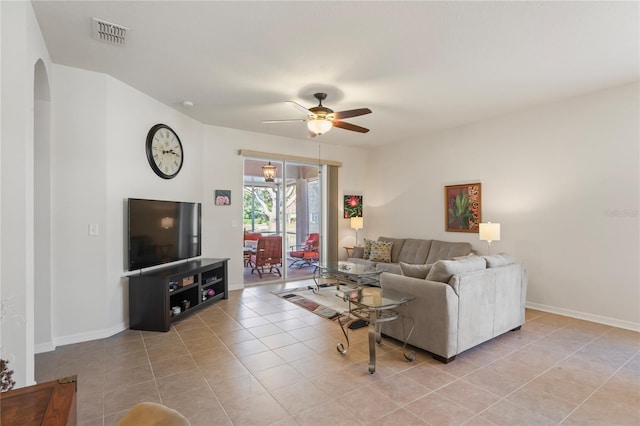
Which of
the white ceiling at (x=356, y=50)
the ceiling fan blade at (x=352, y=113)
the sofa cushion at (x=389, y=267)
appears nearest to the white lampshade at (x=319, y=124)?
the ceiling fan blade at (x=352, y=113)

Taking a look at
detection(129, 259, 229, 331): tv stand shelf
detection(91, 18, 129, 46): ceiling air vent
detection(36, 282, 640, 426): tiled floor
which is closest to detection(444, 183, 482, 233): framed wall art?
detection(36, 282, 640, 426): tiled floor

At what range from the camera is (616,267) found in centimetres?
380

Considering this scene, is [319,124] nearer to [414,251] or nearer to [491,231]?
[491,231]

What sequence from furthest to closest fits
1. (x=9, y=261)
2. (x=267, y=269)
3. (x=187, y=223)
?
(x=267, y=269) < (x=187, y=223) < (x=9, y=261)

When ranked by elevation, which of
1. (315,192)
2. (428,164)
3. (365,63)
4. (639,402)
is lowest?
(639,402)

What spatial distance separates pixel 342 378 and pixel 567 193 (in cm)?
382

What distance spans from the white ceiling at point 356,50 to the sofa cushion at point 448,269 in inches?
78.8

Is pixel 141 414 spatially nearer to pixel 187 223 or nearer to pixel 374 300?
pixel 374 300

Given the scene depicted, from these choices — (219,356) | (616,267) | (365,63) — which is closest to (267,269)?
(219,356)

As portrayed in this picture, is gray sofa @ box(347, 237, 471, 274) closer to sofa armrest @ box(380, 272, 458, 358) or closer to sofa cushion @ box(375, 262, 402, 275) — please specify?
sofa cushion @ box(375, 262, 402, 275)

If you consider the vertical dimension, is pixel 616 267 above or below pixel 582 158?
below

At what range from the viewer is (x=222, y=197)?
5547 millimetres

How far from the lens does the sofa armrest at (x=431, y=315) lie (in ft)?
9.23

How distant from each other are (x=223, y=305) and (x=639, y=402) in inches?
174
